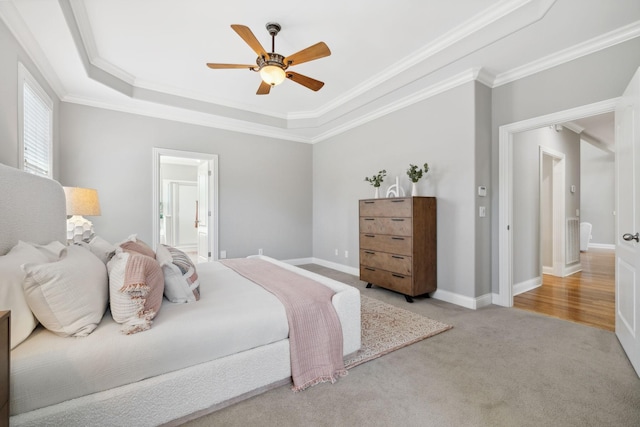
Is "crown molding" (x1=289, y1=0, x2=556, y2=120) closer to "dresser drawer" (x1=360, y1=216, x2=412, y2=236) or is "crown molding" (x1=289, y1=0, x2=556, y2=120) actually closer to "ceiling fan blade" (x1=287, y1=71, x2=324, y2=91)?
"ceiling fan blade" (x1=287, y1=71, x2=324, y2=91)

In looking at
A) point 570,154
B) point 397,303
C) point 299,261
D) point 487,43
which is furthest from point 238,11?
point 570,154

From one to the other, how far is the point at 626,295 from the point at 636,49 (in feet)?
6.71

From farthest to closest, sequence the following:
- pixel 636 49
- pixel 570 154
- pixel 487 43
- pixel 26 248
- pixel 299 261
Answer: pixel 299 261 < pixel 570 154 < pixel 487 43 < pixel 636 49 < pixel 26 248

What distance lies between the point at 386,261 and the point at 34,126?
13.2 feet

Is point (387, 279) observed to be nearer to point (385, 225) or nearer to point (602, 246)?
point (385, 225)

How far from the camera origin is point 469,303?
3150 mm

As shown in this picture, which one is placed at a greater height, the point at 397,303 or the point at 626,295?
the point at 626,295

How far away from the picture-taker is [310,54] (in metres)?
2.46

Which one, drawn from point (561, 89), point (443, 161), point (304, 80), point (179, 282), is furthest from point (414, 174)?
point (179, 282)

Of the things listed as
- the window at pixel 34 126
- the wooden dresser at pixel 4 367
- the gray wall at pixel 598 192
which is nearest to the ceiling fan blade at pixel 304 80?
the window at pixel 34 126

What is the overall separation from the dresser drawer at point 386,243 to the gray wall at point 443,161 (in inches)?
19.1

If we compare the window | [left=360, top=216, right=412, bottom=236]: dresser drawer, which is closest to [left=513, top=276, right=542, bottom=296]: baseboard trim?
[left=360, top=216, right=412, bottom=236]: dresser drawer

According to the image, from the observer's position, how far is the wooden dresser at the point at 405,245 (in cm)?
328

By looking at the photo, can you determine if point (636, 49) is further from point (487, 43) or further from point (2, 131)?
point (2, 131)
